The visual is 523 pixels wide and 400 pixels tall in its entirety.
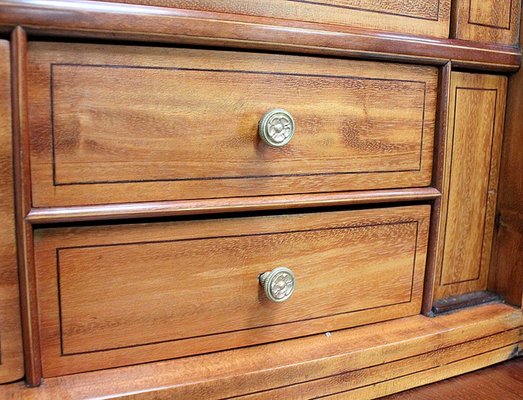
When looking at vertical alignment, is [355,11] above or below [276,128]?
above

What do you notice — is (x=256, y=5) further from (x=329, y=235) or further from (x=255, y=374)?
(x=255, y=374)

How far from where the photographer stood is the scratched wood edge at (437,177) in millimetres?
660

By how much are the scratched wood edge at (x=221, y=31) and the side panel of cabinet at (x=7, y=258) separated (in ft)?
0.16

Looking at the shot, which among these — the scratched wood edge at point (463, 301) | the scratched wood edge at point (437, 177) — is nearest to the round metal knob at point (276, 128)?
the scratched wood edge at point (437, 177)

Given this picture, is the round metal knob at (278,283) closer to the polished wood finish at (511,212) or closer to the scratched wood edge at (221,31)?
the scratched wood edge at (221,31)

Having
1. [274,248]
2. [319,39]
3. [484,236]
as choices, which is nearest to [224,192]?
[274,248]

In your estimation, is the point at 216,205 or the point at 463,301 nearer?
the point at 216,205

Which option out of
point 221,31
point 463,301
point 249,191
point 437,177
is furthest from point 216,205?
point 463,301

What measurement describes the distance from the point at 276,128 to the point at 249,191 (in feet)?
0.24

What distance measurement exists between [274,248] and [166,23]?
0.26 metres

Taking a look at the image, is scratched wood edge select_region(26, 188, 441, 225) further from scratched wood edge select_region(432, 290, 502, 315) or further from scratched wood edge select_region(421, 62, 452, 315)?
scratched wood edge select_region(432, 290, 502, 315)

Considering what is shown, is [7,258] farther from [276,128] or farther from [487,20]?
[487,20]

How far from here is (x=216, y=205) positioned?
1.80ft

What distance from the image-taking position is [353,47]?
585 mm
